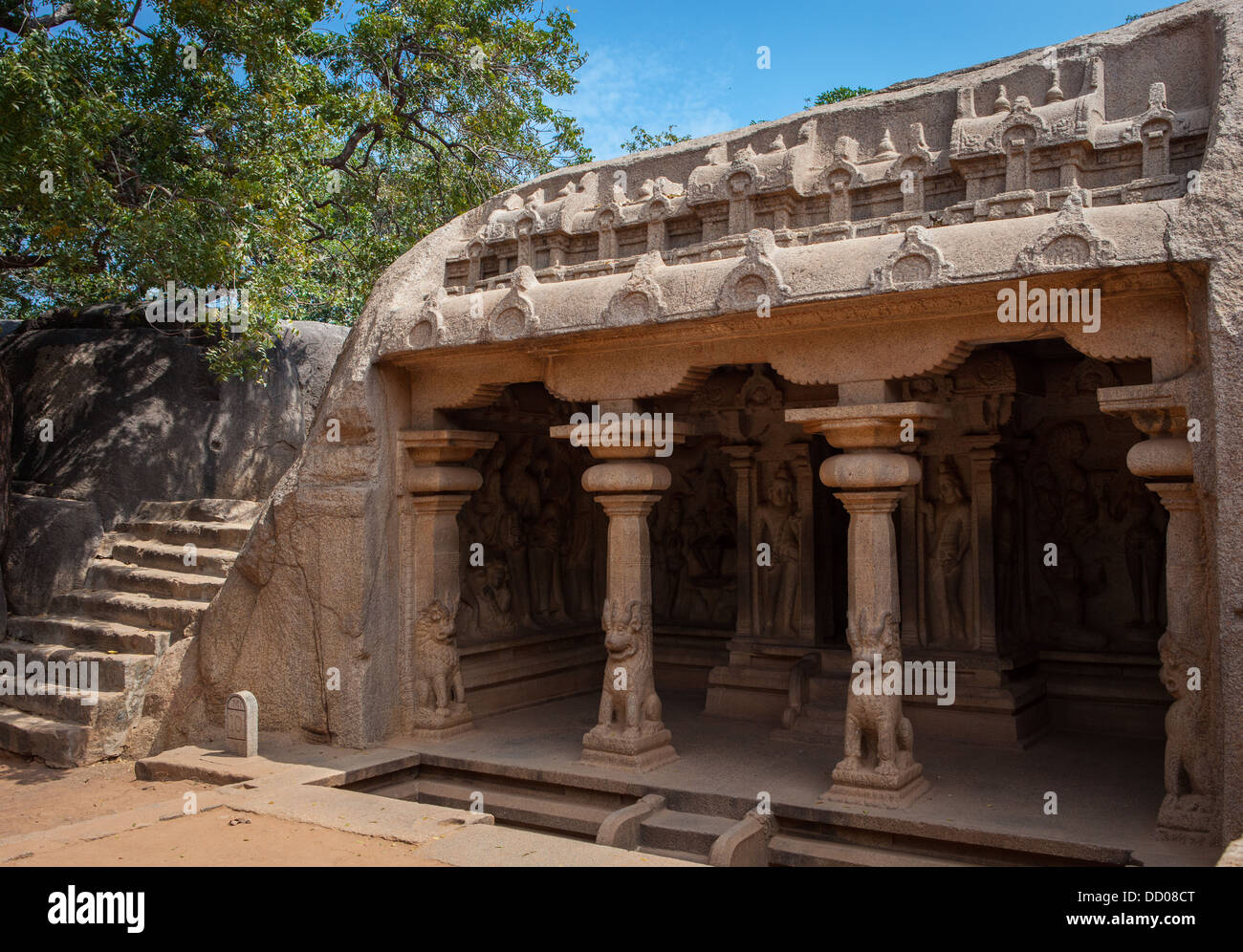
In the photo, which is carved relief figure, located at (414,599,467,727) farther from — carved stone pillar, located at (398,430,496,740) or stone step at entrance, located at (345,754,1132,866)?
stone step at entrance, located at (345,754,1132,866)

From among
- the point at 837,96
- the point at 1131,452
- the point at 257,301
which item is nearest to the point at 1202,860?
the point at 1131,452

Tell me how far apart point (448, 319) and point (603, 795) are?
3651mm

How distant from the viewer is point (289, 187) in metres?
9.62

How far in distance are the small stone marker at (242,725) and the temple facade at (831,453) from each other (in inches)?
24.9

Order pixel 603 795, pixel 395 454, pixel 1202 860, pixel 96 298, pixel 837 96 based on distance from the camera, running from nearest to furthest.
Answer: pixel 1202 860
pixel 603 795
pixel 395 454
pixel 96 298
pixel 837 96

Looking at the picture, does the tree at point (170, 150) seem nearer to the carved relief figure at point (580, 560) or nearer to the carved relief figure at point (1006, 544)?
the carved relief figure at point (580, 560)

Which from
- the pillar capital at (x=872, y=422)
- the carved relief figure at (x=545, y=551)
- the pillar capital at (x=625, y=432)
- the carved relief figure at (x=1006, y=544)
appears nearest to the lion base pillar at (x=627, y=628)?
the pillar capital at (x=625, y=432)

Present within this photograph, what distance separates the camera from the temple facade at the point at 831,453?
17.0ft

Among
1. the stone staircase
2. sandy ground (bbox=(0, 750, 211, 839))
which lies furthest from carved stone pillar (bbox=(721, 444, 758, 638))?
the stone staircase

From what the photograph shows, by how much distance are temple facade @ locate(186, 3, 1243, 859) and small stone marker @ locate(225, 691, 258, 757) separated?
632 mm

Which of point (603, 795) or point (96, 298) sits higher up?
point (96, 298)

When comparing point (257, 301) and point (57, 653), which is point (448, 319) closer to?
point (257, 301)

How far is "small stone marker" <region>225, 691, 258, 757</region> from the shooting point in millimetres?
7242

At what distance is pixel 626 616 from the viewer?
22.8 ft
